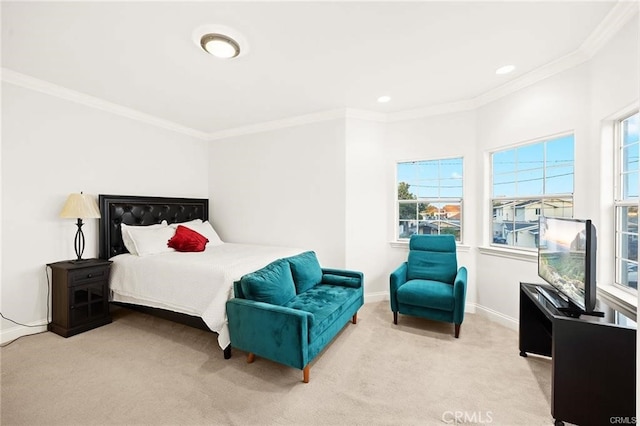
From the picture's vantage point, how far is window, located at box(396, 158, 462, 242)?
11.6 ft

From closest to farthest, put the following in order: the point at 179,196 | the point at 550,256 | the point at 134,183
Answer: the point at 550,256 → the point at 134,183 → the point at 179,196

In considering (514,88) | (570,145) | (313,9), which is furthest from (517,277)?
(313,9)

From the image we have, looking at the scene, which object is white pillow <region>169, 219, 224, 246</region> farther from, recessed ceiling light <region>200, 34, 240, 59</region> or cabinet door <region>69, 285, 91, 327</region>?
recessed ceiling light <region>200, 34, 240, 59</region>

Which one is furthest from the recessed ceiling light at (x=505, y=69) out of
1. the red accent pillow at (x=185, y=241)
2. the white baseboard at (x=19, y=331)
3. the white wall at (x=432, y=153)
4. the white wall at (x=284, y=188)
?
the white baseboard at (x=19, y=331)

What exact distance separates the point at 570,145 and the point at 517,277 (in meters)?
1.43

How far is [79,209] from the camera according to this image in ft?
9.11

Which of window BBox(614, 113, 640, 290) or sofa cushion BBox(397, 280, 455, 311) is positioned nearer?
window BBox(614, 113, 640, 290)

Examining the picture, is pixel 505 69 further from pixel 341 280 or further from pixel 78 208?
pixel 78 208

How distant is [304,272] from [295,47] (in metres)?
2.10

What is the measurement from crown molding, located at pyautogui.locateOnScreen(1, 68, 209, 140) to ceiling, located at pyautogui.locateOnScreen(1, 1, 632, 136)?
10 cm

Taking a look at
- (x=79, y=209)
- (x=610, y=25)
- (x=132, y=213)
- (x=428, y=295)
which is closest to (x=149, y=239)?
(x=132, y=213)

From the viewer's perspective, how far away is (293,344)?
1915 mm

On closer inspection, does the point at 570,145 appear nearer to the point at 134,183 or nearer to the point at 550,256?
the point at 550,256

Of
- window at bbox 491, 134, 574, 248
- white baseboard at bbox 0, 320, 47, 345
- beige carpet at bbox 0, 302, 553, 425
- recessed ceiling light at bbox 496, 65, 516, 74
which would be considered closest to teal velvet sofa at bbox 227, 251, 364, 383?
beige carpet at bbox 0, 302, 553, 425
